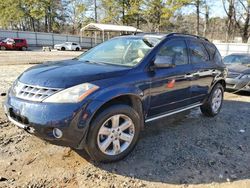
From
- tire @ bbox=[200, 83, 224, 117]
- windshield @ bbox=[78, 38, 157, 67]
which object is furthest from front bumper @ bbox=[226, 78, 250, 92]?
windshield @ bbox=[78, 38, 157, 67]

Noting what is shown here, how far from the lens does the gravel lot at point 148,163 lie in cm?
321

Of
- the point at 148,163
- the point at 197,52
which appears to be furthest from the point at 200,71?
the point at 148,163

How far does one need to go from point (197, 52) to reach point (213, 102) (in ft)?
4.26

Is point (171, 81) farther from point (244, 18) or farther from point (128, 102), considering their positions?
point (244, 18)

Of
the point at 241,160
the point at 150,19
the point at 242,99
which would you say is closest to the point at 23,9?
the point at 150,19

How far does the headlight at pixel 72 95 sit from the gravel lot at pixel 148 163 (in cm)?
96

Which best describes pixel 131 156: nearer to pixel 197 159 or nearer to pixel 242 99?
pixel 197 159

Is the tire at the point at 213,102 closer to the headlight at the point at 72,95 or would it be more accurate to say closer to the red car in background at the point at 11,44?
the headlight at the point at 72,95

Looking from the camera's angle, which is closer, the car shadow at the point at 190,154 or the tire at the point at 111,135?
the tire at the point at 111,135

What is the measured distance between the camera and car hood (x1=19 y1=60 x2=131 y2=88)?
10.5 ft

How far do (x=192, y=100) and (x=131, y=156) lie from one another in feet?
6.01

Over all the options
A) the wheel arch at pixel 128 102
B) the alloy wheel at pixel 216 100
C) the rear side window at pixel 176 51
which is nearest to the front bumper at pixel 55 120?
the wheel arch at pixel 128 102

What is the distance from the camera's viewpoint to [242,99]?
8086 mm

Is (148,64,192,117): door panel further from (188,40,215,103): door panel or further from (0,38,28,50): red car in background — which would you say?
(0,38,28,50): red car in background
